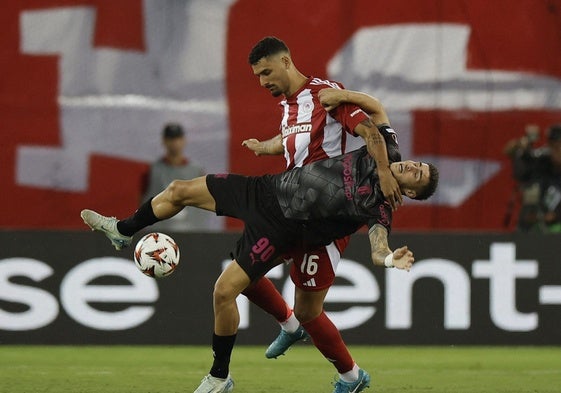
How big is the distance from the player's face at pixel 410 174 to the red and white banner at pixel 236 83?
234 inches

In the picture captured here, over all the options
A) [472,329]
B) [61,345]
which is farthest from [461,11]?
[61,345]

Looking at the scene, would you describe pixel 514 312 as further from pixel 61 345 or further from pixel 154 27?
pixel 154 27

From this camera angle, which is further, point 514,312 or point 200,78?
point 200,78

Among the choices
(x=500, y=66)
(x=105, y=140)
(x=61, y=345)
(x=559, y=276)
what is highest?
(x=500, y=66)

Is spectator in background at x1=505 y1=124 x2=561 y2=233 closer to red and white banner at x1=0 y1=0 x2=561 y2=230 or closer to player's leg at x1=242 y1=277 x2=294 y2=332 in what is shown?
red and white banner at x1=0 y1=0 x2=561 y2=230

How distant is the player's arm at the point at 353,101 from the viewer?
8.24 meters

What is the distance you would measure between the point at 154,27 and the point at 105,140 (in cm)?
131

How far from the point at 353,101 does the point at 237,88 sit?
5.95 metres

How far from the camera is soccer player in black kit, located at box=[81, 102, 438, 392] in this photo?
8.09 meters

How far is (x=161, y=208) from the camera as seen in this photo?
28.1ft

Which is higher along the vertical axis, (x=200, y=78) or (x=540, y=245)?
(x=200, y=78)

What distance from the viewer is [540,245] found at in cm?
1209

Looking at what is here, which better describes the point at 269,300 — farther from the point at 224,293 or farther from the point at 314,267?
the point at 224,293

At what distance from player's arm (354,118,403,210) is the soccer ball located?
5.10 feet
